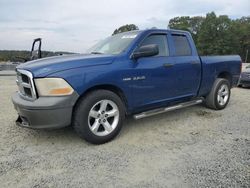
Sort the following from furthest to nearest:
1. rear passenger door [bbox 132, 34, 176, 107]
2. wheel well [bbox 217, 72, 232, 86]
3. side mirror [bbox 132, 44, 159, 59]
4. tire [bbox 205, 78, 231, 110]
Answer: wheel well [bbox 217, 72, 232, 86], tire [bbox 205, 78, 231, 110], rear passenger door [bbox 132, 34, 176, 107], side mirror [bbox 132, 44, 159, 59]

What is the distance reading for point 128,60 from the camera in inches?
172

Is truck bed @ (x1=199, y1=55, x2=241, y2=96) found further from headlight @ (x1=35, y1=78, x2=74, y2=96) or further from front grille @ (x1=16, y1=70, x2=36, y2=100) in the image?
front grille @ (x1=16, y1=70, x2=36, y2=100)

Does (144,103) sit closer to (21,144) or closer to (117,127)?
(117,127)

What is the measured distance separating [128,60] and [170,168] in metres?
1.87

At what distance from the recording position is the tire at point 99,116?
389 centimetres

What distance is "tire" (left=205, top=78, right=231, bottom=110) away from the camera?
247 inches

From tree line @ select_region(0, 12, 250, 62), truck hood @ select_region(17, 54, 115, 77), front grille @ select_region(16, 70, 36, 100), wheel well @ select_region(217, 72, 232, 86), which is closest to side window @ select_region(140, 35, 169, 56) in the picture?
truck hood @ select_region(17, 54, 115, 77)

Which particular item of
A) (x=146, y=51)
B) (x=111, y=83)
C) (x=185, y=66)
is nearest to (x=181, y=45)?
(x=185, y=66)

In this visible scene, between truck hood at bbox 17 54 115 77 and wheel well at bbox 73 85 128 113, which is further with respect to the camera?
wheel well at bbox 73 85 128 113

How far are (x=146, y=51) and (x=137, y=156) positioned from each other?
169 cm

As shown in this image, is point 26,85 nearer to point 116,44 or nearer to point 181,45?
point 116,44

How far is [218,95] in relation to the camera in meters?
6.36

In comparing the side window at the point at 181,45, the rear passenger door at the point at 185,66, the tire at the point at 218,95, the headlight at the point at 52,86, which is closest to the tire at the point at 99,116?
the headlight at the point at 52,86

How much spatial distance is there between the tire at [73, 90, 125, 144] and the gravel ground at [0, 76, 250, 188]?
179mm
